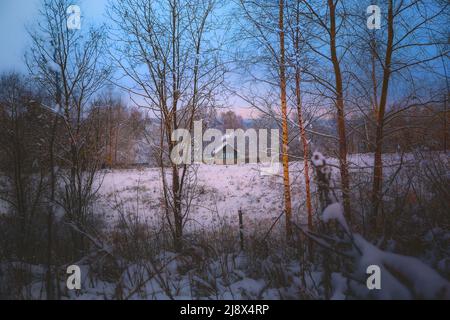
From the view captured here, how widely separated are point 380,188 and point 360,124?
1.28 metres

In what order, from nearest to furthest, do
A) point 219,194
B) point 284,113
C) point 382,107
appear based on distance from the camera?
1. point 382,107
2. point 284,113
3. point 219,194

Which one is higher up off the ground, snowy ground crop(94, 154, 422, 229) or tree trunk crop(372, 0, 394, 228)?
tree trunk crop(372, 0, 394, 228)

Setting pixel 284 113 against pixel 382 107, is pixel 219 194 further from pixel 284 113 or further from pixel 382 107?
pixel 382 107

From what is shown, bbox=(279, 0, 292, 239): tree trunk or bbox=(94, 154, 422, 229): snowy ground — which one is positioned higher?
bbox=(279, 0, 292, 239): tree trunk

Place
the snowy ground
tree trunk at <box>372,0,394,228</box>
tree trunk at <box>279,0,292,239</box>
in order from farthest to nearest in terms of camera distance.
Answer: the snowy ground < tree trunk at <box>279,0,292,239</box> < tree trunk at <box>372,0,394,228</box>

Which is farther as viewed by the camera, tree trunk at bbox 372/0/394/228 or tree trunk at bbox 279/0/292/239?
tree trunk at bbox 279/0/292/239

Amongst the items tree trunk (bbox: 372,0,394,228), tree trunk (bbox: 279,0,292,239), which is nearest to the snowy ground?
tree trunk (bbox: 279,0,292,239)

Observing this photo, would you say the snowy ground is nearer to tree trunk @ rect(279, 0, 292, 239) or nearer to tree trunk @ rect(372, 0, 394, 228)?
tree trunk @ rect(279, 0, 292, 239)

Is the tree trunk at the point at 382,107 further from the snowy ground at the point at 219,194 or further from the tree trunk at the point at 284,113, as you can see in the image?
the snowy ground at the point at 219,194

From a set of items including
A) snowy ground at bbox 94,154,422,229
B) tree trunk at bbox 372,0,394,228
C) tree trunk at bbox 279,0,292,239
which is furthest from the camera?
snowy ground at bbox 94,154,422,229

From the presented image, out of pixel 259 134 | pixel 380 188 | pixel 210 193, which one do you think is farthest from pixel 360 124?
pixel 210 193

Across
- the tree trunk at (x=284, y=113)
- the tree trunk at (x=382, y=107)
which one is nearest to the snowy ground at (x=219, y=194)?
the tree trunk at (x=284, y=113)

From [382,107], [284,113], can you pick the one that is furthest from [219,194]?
[382,107]
